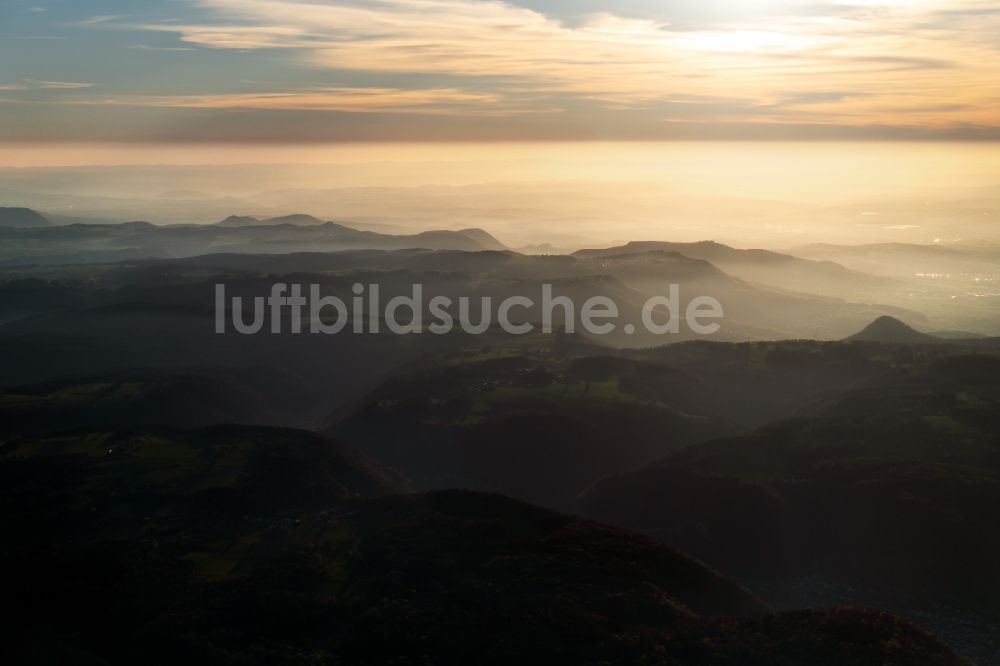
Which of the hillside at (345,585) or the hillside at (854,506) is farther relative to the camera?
the hillside at (854,506)

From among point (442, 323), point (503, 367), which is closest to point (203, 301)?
point (442, 323)

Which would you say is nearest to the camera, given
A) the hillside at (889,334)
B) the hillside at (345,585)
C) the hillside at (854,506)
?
the hillside at (345,585)

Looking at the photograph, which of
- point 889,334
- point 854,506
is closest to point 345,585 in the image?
point 854,506

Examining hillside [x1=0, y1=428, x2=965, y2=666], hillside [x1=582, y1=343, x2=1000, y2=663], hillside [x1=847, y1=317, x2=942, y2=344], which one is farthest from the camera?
hillside [x1=847, y1=317, x2=942, y2=344]

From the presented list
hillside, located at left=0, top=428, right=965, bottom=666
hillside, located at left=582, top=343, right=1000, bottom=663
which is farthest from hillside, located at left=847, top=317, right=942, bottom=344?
hillside, located at left=0, top=428, right=965, bottom=666

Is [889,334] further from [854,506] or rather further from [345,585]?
[345,585]

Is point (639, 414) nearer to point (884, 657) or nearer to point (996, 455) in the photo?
point (996, 455)

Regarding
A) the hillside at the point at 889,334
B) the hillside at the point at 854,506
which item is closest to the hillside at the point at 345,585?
the hillside at the point at 854,506

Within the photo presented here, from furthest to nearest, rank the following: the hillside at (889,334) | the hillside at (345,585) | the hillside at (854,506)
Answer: the hillside at (889,334), the hillside at (854,506), the hillside at (345,585)

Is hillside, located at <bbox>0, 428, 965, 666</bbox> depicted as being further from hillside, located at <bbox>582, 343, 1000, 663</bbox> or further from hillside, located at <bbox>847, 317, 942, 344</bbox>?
hillside, located at <bbox>847, 317, 942, 344</bbox>

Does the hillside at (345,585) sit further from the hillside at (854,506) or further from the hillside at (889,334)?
the hillside at (889,334)

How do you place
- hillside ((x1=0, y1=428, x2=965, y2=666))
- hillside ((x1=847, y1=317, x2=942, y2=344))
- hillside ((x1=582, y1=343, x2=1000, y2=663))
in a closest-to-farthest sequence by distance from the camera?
hillside ((x1=0, y1=428, x2=965, y2=666)) → hillside ((x1=582, y1=343, x2=1000, y2=663)) → hillside ((x1=847, y1=317, x2=942, y2=344))
